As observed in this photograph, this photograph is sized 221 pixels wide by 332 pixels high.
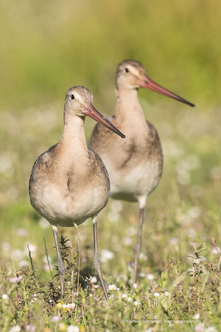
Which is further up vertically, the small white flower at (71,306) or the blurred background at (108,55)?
the blurred background at (108,55)

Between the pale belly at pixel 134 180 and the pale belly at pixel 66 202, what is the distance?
1.23 metres

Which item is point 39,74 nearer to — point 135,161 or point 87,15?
point 87,15

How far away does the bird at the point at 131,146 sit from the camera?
528cm

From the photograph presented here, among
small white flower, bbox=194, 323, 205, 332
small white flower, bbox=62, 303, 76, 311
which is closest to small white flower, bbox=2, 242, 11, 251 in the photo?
small white flower, bbox=62, 303, 76, 311

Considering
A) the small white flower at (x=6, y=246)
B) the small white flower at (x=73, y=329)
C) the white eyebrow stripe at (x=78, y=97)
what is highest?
the white eyebrow stripe at (x=78, y=97)

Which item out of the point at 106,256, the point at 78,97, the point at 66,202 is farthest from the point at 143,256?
the point at 78,97

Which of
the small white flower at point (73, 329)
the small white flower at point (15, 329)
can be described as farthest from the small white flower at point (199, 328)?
the small white flower at point (15, 329)

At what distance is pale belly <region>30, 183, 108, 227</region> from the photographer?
3861 mm

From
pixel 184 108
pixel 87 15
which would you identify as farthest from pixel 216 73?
pixel 87 15

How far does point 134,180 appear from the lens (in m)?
5.32

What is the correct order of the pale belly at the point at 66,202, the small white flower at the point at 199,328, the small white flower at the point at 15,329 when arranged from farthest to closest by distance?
1. the pale belly at the point at 66,202
2. the small white flower at the point at 15,329
3. the small white flower at the point at 199,328

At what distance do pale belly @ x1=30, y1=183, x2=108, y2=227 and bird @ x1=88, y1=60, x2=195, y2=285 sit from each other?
1.24m

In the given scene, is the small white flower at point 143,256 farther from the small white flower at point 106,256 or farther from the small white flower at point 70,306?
the small white flower at point 70,306

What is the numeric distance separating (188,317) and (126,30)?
39.9ft
